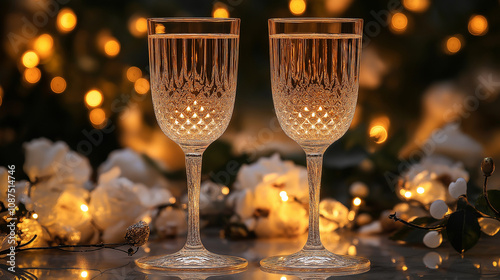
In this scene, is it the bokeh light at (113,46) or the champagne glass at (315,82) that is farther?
the bokeh light at (113,46)

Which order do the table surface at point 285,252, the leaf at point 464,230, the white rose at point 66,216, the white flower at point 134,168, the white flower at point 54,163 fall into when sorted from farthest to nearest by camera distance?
the white flower at point 134,168
the white flower at point 54,163
the white rose at point 66,216
the leaf at point 464,230
the table surface at point 285,252

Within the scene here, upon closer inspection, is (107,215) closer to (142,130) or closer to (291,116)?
(142,130)

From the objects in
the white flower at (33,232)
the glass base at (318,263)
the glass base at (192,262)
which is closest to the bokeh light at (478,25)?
the glass base at (318,263)

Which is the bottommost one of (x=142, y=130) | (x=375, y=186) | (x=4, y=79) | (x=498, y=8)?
(x=375, y=186)

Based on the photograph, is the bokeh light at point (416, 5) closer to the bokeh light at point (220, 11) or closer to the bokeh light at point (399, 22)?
the bokeh light at point (399, 22)

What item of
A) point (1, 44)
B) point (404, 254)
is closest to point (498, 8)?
point (404, 254)

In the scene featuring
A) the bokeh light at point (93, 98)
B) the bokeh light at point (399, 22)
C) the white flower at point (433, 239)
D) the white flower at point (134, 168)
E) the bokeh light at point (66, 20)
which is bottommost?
the white flower at point (433, 239)
